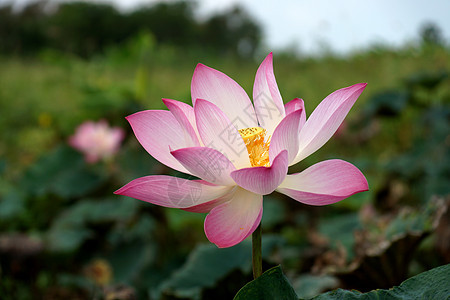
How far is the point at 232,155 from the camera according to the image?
427mm

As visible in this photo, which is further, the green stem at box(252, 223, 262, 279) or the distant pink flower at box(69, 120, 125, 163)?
the distant pink flower at box(69, 120, 125, 163)

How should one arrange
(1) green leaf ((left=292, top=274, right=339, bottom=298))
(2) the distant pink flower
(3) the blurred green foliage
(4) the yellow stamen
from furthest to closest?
(3) the blurred green foliage
(2) the distant pink flower
(1) green leaf ((left=292, top=274, right=339, bottom=298))
(4) the yellow stamen

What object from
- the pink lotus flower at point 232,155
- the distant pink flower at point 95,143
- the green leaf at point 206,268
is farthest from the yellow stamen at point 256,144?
the distant pink flower at point 95,143

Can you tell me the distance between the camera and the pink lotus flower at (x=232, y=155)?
37cm

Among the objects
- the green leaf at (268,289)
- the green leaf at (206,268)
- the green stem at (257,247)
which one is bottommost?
the green leaf at (206,268)

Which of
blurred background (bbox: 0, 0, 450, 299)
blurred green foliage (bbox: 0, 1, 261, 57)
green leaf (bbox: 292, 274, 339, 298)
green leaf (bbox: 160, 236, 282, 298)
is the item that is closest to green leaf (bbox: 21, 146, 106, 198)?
blurred background (bbox: 0, 0, 450, 299)

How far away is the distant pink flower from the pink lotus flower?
1097 mm

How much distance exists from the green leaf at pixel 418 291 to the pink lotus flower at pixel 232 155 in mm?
89

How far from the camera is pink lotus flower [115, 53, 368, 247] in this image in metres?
0.37

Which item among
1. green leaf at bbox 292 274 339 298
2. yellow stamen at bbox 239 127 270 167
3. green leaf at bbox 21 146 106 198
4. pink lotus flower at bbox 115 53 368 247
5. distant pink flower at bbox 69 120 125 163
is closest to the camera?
pink lotus flower at bbox 115 53 368 247

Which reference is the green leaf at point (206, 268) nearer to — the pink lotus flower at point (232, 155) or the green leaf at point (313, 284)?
the green leaf at point (313, 284)

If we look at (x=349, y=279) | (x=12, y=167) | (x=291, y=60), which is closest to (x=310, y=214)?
(x=349, y=279)

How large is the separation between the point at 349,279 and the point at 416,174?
1.00 meters

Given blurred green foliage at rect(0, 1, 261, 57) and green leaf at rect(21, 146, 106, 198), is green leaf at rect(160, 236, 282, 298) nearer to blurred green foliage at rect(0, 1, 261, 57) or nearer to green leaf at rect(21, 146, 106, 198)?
green leaf at rect(21, 146, 106, 198)
